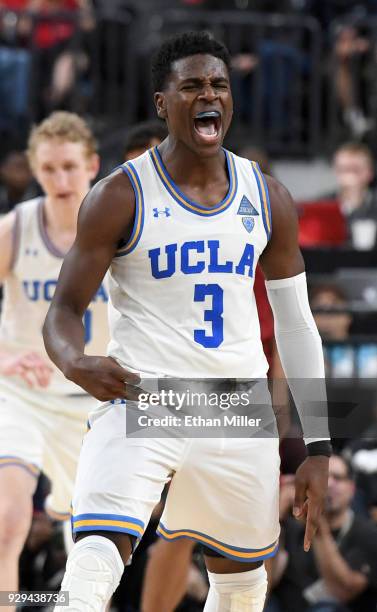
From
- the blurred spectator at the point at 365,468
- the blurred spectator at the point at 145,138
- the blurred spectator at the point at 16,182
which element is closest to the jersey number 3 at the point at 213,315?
the blurred spectator at the point at 145,138

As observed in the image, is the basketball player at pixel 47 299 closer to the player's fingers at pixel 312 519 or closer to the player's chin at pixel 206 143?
the player's chin at pixel 206 143

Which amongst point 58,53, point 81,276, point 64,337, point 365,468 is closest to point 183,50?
point 81,276

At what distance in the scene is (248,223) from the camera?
3.79 meters

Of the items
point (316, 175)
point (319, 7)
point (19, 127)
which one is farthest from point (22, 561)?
point (319, 7)

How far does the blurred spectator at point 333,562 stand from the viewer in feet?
19.7

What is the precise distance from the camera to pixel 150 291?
3.71m

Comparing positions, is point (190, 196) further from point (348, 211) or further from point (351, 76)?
point (351, 76)

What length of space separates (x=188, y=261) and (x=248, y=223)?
25 cm

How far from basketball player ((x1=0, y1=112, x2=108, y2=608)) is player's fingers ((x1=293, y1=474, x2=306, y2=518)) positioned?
156 cm

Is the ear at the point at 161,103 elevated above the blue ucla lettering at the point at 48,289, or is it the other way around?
the ear at the point at 161,103

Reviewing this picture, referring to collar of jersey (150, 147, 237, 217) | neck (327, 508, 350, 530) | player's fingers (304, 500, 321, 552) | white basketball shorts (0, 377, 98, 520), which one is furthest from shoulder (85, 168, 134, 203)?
neck (327, 508, 350, 530)

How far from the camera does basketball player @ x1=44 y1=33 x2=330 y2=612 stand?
3.59 meters

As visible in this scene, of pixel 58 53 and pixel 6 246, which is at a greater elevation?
pixel 58 53

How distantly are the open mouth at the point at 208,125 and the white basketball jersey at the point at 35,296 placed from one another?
154 centimetres
